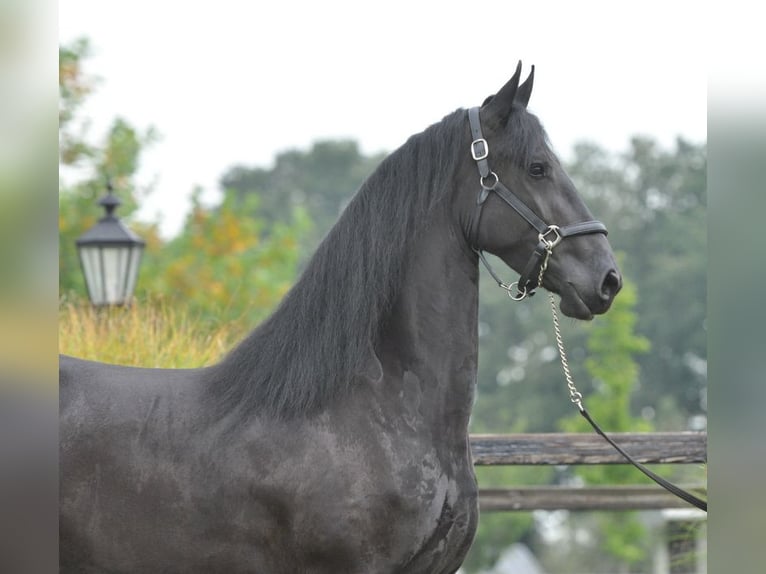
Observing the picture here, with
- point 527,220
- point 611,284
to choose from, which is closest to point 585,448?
point 611,284

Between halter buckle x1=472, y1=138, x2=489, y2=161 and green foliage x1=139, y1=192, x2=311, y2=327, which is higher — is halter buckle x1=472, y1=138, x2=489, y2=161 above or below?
above

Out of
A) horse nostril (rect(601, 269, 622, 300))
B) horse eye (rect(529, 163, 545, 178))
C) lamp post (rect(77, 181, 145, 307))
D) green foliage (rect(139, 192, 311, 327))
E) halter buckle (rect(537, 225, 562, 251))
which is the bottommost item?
green foliage (rect(139, 192, 311, 327))

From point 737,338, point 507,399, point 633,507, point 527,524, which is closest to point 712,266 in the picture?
point 737,338

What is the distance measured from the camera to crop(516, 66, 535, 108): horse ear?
12.1 ft

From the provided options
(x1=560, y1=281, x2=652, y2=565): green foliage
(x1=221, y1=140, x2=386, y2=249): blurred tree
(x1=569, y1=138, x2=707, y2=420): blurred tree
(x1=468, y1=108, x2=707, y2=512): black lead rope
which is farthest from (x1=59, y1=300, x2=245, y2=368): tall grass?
(x1=221, y1=140, x2=386, y2=249): blurred tree

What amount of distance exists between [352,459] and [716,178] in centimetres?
197

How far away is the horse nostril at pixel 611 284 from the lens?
3514mm

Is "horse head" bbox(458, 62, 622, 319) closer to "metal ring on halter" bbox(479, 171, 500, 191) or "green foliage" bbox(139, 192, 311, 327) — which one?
"metal ring on halter" bbox(479, 171, 500, 191)

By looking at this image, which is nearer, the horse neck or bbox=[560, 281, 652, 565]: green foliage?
the horse neck

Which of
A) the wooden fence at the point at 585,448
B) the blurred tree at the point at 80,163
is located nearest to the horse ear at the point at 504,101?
the wooden fence at the point at 585,448

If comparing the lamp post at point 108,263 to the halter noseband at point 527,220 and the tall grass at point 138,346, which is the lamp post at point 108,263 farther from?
the halter noseband at point 527,220

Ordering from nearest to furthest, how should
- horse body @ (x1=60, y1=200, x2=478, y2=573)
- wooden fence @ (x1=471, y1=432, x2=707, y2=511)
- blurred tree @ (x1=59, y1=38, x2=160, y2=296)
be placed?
1. horse body @ (x1=60, y1=200, x2=478, y2=573)
2. wooden fence @ (x1=471, y1=432, x2=707, y2=511)
3. blurred tree @ (x1=59, y1=38, x2=160, y2=296)

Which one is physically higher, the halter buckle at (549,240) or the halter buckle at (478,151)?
the halter buckle at (478,151)

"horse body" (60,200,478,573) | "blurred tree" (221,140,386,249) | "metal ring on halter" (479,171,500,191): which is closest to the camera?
"horse body" (60,200,478,573)
